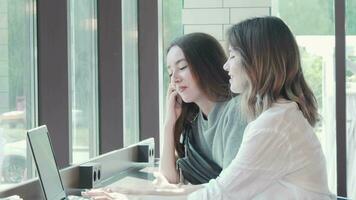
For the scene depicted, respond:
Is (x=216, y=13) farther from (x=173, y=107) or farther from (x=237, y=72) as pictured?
(x=237, y=72)

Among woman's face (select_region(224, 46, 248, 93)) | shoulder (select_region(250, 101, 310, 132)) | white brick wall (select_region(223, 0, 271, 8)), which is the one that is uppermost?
white brick wall (select_region(223, 0, 271, 8))

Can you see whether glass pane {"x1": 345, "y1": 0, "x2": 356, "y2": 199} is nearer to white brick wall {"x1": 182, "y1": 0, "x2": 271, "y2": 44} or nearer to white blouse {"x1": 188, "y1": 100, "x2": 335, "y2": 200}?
white brick wall {"x1": 182, "y1": 0, "x2": 271, "y2": 44}

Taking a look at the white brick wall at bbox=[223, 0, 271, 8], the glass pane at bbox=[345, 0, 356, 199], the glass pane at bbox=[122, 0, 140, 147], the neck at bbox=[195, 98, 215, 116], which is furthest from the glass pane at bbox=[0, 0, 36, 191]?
the glass pane at bbox=[345, 0, 356, 199]

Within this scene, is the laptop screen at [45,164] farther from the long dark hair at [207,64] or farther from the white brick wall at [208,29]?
the white brick wall at [208,29]

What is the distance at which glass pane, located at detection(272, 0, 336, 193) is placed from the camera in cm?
360

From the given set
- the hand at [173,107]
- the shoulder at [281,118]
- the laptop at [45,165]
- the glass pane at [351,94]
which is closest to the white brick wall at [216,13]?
the glass pane at [351,94]

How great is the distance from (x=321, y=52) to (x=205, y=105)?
5.15 feet

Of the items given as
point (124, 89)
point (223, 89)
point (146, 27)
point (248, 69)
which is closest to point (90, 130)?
point (124, 89)

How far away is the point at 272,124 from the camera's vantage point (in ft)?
4.91

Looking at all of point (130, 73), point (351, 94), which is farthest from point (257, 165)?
point (130, 73)

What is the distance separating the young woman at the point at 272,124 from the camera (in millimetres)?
1493

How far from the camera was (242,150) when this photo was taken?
4.94ft

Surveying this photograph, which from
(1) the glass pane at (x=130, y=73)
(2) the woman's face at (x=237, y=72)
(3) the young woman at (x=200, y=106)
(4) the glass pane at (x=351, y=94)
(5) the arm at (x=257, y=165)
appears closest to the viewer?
(5) the arm at (x=257, y=165)

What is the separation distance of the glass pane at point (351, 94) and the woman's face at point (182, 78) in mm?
1526
